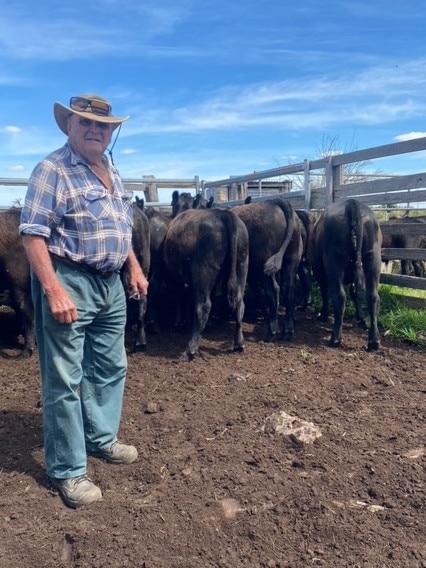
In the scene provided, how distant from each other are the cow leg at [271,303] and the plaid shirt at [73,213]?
4017 millimetres

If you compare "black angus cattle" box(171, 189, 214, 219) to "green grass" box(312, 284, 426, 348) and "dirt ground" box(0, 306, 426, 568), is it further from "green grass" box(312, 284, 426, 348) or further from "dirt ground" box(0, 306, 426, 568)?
"dirt ground" box(0, 306, 426, 568)

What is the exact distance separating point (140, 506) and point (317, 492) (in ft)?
3.48

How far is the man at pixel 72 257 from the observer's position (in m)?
3.17

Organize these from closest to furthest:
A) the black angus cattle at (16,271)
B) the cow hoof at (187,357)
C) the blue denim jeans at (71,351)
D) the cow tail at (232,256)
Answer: the blue denim jeans at (71,351) → the cow hoof at (187,357) → the cow tail at (232,256) → the black angus cattle at (16,271)

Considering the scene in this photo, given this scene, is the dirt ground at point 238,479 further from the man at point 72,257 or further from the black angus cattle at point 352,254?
the black angus cattle at point 352,254

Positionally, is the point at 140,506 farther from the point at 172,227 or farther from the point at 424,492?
the point at 172,227

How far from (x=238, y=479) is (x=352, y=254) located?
395 cm

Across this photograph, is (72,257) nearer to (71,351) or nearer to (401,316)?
(71,351)

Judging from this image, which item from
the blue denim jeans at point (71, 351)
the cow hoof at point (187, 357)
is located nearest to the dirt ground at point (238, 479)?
the blue denim jeans at point (71, 351)

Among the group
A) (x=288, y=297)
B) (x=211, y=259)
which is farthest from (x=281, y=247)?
(x=211, y=259)

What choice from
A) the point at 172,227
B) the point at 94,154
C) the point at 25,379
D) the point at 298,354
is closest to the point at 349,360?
the point at 298,354

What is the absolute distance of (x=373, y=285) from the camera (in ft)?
22.3

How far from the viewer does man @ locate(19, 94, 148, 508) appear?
10.4 feet

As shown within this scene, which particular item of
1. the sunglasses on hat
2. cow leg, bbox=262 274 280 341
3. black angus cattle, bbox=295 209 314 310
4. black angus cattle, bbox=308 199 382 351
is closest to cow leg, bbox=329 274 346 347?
black angus cattle, bbox=308 199 382 351
